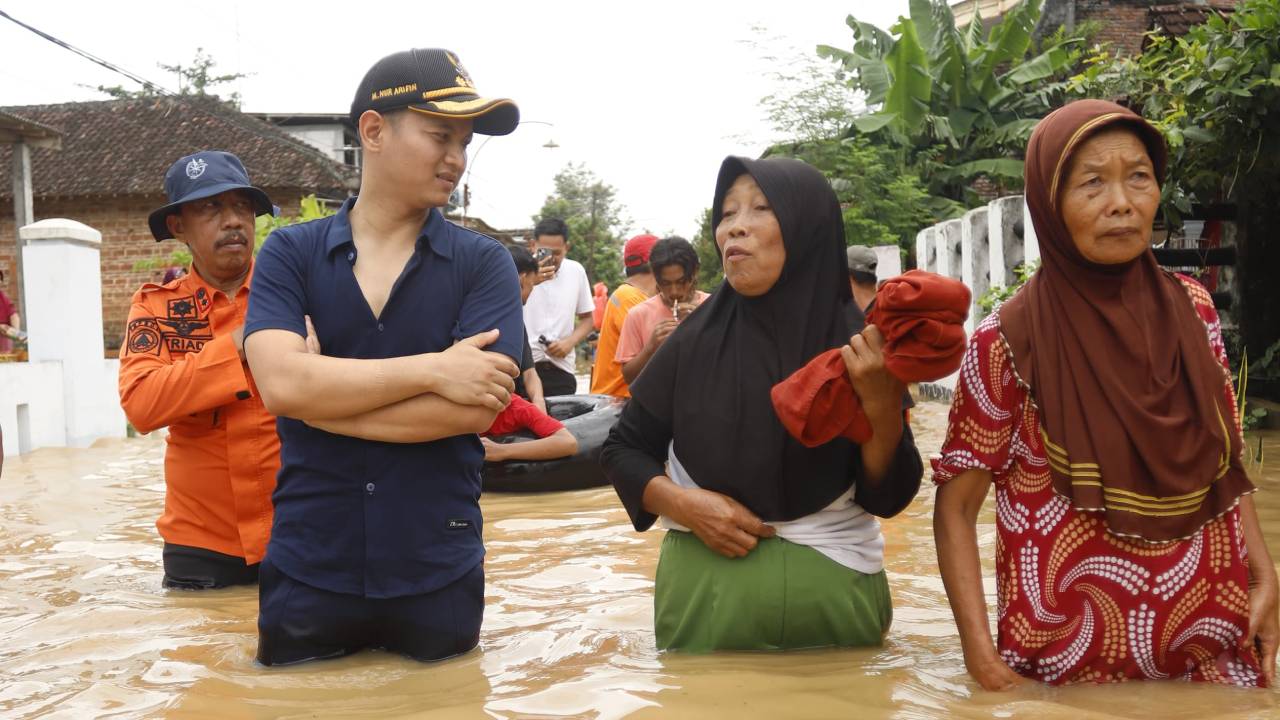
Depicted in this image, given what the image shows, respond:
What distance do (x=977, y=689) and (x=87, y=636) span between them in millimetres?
3009

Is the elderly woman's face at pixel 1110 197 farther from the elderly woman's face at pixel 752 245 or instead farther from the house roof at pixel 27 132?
the house roof at pixel 27 132

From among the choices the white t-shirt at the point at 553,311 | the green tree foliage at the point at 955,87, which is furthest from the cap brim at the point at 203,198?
the green tree foliage at the point at 955,87

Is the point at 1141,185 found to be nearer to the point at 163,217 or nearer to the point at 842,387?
the point at 842,387

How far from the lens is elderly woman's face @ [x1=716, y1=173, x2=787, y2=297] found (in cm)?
303

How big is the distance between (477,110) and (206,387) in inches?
63.9

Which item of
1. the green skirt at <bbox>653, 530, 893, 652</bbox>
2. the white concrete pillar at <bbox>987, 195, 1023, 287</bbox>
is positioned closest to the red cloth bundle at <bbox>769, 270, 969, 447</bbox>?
the green skirt at <bbox>653, 530, 893, 652</bbox>

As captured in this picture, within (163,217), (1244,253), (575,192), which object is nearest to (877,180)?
(1244,253)

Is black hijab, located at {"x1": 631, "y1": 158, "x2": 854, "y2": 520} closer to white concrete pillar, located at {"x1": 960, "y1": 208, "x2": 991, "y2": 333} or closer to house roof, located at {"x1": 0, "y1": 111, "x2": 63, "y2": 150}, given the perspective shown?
white concrete pillar, located at {"x1": 960, "y1": 208, "x2": 991, "y2": 333}

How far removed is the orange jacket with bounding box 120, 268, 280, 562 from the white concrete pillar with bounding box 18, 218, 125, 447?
705 centimetres

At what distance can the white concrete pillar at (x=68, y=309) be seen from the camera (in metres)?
10.6

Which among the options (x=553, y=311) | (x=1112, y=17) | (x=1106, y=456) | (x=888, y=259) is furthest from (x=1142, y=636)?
(x=1112, y=17)

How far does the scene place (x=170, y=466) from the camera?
436 cm

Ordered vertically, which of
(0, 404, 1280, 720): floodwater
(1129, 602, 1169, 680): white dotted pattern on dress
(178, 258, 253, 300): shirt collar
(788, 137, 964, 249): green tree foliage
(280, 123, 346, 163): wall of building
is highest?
(280, 123, 346, 163): wall of building

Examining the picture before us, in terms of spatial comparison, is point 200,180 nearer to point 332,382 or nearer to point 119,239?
point 332,382
